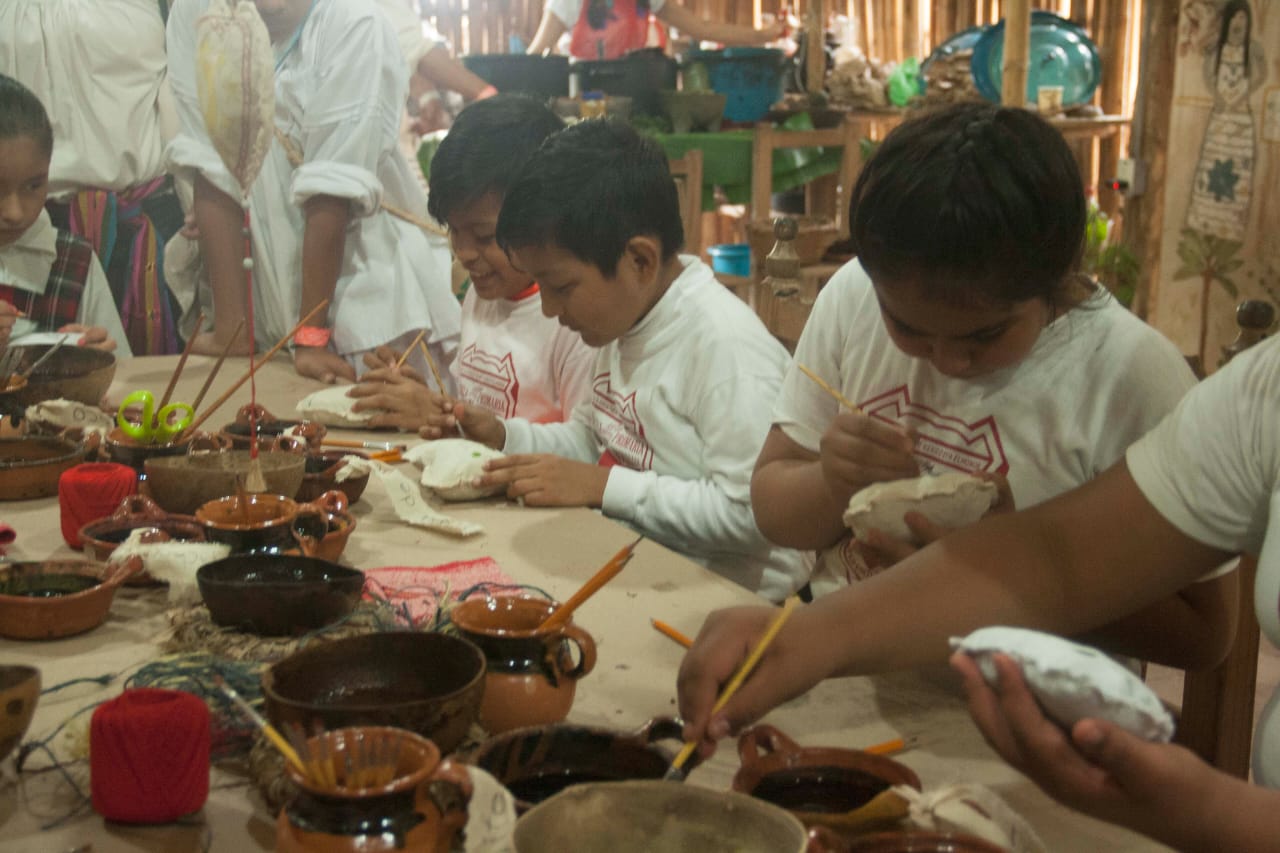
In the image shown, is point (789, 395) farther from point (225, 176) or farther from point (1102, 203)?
point (1102, 203)

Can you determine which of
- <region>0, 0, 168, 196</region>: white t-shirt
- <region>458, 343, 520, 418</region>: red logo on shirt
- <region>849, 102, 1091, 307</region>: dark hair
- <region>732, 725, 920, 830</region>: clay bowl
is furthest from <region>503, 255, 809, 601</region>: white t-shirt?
<region>0, 0, 168, 196</region>: white t-shirt

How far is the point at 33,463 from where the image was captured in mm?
1784

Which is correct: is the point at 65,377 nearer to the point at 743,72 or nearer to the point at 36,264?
the point at 36,264

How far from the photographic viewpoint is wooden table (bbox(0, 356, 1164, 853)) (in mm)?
940

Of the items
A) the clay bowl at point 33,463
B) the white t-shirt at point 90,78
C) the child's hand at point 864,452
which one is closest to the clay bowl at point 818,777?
the child's hand at point 864,452

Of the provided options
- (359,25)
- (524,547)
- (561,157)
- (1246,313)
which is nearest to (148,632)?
(524,547)

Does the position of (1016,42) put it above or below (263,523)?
above

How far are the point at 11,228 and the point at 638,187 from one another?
1.74m

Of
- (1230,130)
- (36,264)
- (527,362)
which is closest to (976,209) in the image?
(527,362)

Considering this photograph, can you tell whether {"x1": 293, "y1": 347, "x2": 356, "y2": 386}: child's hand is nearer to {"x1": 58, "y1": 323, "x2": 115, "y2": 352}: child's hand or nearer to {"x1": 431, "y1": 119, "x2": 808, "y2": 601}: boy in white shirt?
{"x1": 58, "y1": 323, "x2": 115, "y2": 352}: child's hand

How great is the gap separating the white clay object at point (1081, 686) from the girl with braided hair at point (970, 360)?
0.47 meters

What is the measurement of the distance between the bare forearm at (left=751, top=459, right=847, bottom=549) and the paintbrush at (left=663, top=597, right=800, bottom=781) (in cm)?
48

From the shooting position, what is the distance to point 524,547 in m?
1.62

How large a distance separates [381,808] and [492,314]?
5.69 feet
